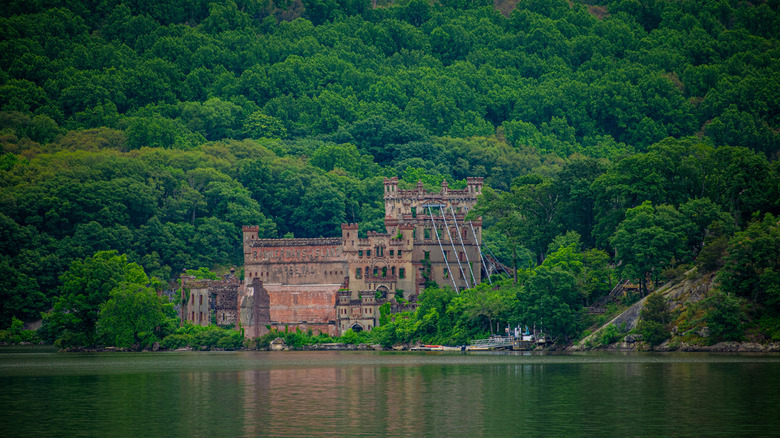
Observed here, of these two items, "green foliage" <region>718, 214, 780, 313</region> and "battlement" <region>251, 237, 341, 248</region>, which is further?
"battlement" <region>251, 237, 341, 248</region>

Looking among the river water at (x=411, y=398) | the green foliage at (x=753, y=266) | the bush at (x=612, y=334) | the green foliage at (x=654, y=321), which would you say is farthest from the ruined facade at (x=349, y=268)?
the green foliage at (x=753, y=266)

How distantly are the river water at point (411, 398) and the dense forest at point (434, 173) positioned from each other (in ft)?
50.1

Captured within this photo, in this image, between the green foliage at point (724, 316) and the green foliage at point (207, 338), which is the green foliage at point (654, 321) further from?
the green foliage at point (207, 338)

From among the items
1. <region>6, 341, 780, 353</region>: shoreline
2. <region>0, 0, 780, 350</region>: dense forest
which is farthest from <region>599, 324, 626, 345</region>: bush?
<region>0, 0, 780, 350</region>: dense forest

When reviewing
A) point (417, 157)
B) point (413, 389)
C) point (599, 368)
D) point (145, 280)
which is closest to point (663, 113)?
point (417, 157)

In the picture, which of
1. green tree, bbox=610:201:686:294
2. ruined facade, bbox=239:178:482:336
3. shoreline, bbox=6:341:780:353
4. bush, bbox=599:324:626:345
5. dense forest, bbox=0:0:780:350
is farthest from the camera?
ruined facade, bbox=239:178:482:336

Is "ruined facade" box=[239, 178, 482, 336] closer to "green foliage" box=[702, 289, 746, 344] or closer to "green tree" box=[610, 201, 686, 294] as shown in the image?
"green tree" box=[610, 201, 686, 294]

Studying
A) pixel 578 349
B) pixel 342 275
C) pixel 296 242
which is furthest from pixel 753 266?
pixel 296 242

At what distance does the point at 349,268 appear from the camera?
376 feet

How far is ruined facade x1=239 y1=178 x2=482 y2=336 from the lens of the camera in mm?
112688

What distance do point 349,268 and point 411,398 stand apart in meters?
63.7

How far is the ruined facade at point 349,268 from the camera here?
4437 inches

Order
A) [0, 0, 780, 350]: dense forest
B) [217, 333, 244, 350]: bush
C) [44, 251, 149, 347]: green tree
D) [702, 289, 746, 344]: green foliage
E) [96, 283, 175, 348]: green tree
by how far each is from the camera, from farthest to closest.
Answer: [217, 333, 244, 350]: bush
[44, 251, 149, 347]: green tree
[96, 283, 175, 348]: green tree
[0, 0, 780, 350]: dense forest
[702, 289, 746, 344]: green foliage

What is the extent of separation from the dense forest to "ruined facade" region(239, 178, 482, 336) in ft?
17.4
